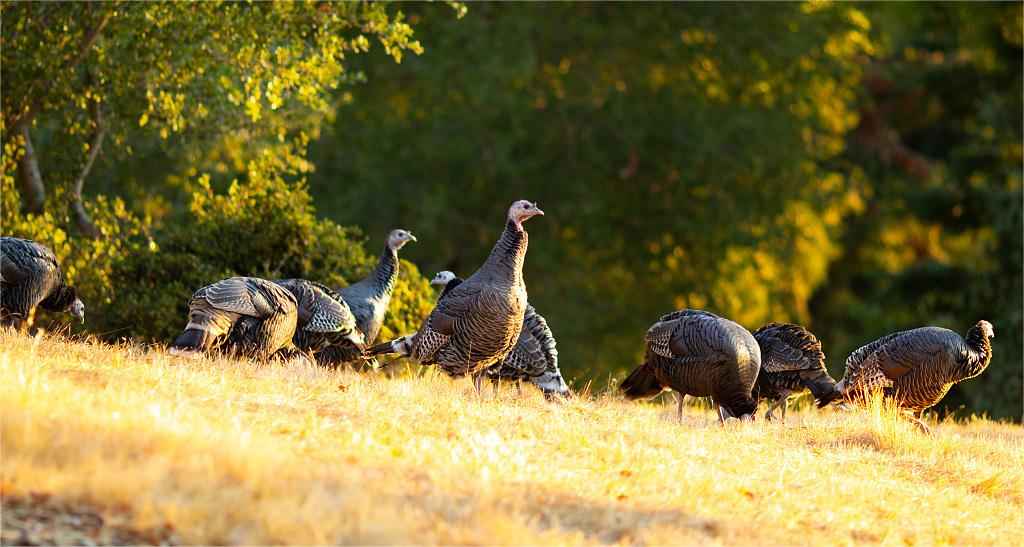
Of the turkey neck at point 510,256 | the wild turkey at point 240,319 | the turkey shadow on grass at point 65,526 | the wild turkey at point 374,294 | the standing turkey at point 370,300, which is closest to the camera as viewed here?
the turkey shadow on grass at point 65,526

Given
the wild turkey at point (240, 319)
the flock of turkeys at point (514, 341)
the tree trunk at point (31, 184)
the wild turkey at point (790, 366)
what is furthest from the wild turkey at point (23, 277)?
the wild turkey at point (790, 366)

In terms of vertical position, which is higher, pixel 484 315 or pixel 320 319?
pixel 484 315

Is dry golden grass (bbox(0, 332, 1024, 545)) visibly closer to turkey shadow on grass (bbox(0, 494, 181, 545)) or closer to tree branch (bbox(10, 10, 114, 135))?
turkey shadow on grass (bbox(0, 494, 181, 545))

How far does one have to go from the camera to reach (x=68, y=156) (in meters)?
19.2

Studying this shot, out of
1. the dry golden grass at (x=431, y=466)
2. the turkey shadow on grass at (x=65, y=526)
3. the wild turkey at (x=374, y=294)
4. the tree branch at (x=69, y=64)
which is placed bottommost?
the turkey shadow on grass at (x=65, y=526)

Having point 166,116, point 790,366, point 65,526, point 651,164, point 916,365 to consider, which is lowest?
point 65,526

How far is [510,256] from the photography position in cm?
1262

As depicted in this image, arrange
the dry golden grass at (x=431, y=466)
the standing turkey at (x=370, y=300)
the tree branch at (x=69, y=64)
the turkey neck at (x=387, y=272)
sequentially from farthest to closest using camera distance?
the tree branch at (x=69, y=64) < the turkey neck at (x=387, y=272) < the standing turkey at (x=370, y=300) < the dry golden grass at (x=431, y=466)

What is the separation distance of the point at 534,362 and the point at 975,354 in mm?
4168

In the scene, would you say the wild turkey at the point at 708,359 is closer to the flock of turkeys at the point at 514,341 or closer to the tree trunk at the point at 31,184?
the flock of turkeys at the point at 514,341

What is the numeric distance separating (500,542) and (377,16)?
10.7 m

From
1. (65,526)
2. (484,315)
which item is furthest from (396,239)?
(65,526)

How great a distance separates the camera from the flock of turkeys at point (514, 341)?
41.1ft

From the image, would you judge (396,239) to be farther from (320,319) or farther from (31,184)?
(31,184)
